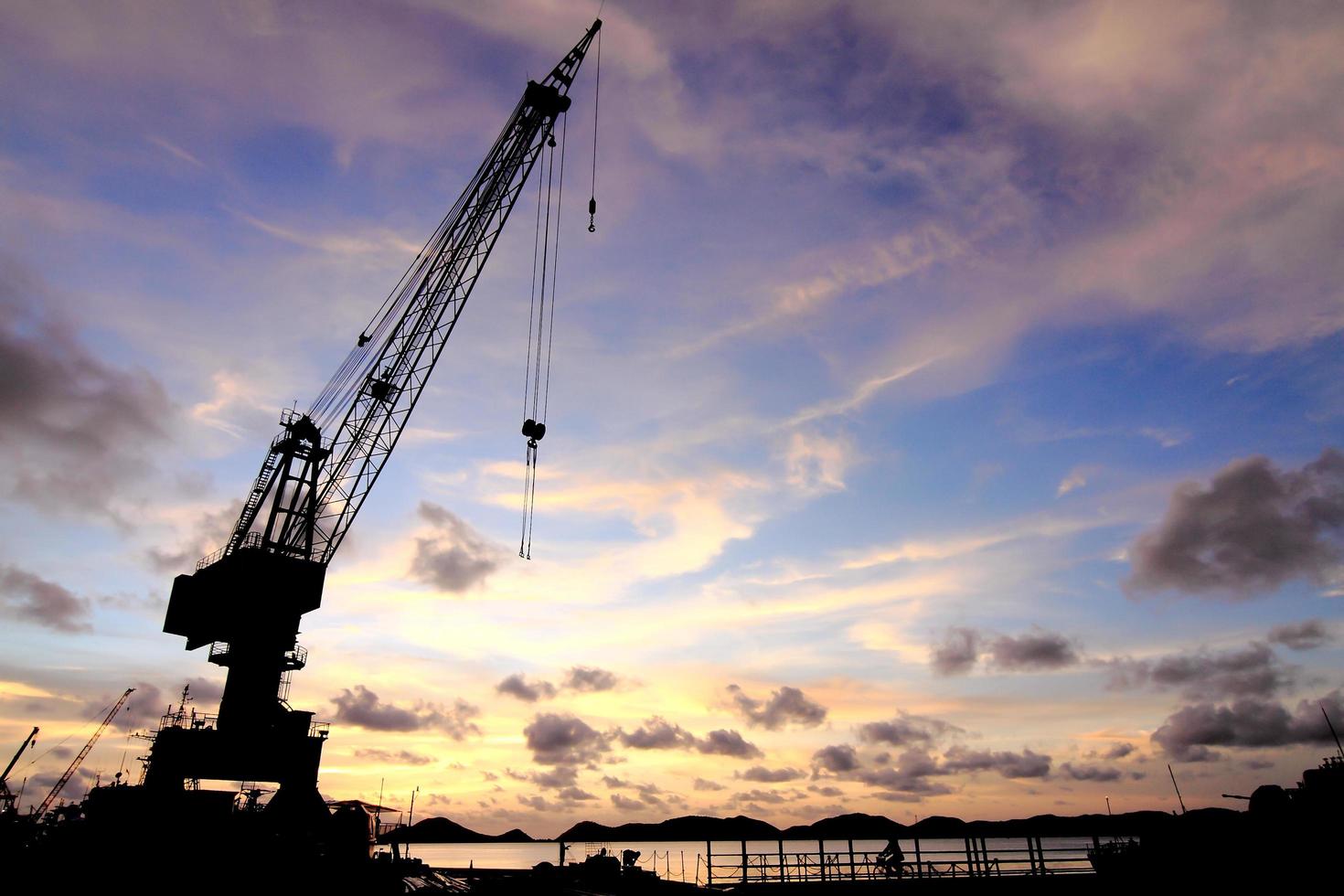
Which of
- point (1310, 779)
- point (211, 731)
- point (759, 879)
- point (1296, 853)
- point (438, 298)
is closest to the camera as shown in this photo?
point (1296, 853)

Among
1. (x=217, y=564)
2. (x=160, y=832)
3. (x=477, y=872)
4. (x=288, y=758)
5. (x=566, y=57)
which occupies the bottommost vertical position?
(x=477, y=872)

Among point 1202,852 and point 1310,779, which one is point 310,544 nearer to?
point 1202,852

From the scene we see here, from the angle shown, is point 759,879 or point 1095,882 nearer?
point 1095,882

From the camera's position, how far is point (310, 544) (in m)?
78.2

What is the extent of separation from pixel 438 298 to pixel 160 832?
48.3 meters

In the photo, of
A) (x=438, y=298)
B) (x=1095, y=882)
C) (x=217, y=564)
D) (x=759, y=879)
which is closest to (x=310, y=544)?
(x=217, y=564)

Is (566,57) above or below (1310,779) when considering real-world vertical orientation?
above

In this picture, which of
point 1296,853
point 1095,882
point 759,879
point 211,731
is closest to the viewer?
point 1296,853

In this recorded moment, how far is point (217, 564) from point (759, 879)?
57.6 meters

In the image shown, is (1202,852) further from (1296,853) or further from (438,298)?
(438,298)

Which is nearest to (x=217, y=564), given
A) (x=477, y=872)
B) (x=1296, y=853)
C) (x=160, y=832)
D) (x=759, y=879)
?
(x=160, y=832)

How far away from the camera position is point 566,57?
72.2 m

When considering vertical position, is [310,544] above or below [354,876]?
above

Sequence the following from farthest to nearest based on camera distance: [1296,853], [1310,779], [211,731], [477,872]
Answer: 1. [477,872]
2. [211,731]
3. [1310,779]
4. [1296,853]
